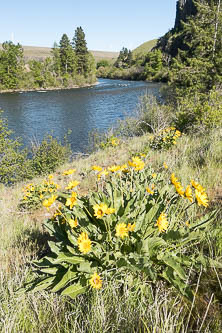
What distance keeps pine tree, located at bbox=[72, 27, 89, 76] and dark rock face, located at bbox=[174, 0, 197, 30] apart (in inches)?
886

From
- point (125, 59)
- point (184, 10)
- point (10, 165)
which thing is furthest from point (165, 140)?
point (125, 59)

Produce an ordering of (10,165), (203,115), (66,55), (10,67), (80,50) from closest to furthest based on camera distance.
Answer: (203,115)
(10,165)
(10,67)
(66,55)
(80,50)

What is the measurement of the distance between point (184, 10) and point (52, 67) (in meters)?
36.8

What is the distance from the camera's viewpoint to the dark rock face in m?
49.3

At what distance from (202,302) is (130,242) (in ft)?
1.82

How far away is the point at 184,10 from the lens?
54.2m

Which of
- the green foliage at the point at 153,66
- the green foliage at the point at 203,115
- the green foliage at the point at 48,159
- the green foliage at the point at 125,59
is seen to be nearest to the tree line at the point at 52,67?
the green foliage at the point at 153,66

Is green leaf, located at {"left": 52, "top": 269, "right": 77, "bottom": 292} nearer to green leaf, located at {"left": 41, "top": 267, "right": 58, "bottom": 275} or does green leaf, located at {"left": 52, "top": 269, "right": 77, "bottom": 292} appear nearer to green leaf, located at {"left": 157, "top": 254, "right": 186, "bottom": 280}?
green leaf, located at {"left": 41, "top": 267, "right": 58, "bottom": 275}

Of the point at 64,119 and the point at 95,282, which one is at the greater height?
the point at 95,282

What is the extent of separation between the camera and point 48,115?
1809 cm

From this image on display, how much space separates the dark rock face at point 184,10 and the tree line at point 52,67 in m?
23.9

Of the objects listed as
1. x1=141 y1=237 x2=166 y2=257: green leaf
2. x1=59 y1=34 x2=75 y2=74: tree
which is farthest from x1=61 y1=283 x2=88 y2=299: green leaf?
x1=59 y1=34 x2=75 y2=74: tree

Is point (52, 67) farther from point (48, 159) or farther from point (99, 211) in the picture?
point (99, 211)

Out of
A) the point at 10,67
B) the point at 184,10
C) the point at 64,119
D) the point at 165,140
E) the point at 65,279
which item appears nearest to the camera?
the point at 65,279
